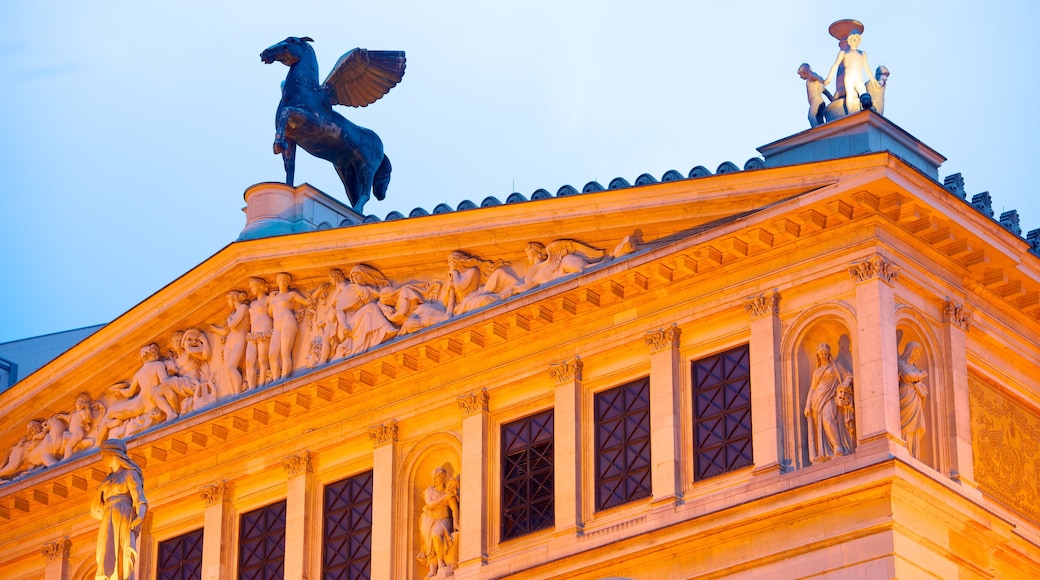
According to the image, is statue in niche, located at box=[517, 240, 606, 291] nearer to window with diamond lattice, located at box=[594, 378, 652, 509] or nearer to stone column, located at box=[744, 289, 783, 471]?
window with diamond lattice, located at box=[594, 378, 652, 509]

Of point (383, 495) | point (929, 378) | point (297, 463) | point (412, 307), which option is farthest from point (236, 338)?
point (929, 378)

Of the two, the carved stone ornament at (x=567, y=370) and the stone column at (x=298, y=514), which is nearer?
the carved stone ornament at (x=567, y=370)

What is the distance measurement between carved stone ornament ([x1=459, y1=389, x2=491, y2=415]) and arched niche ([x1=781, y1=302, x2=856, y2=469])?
5216mm

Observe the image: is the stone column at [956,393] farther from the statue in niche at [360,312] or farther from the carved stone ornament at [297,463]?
the carved stone ornament at [297,463]

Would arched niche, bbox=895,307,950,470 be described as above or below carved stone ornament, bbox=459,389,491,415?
Answer: below

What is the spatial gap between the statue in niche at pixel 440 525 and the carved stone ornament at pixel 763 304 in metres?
5.55

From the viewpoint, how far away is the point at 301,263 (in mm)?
39219

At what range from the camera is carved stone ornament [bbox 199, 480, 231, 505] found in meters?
39.4

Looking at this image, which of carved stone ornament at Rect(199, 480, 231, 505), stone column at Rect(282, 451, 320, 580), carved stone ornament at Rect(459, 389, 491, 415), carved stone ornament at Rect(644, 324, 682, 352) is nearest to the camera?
carved stone ornament at Rect(644, 324, 682, 352)

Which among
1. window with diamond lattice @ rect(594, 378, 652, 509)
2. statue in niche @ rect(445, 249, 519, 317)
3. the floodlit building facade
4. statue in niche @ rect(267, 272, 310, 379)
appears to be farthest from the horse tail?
window with diamond lattice @ rect(594, 378, 652, 509)

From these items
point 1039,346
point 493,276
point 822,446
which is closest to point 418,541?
point 493,276

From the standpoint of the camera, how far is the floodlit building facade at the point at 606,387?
107 feet

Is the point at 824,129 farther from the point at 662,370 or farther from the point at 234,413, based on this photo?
the point at 234,413

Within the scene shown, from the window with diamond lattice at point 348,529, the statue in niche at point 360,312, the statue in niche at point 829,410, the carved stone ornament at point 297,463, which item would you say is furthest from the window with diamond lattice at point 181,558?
the statue in niche at point 829,410
